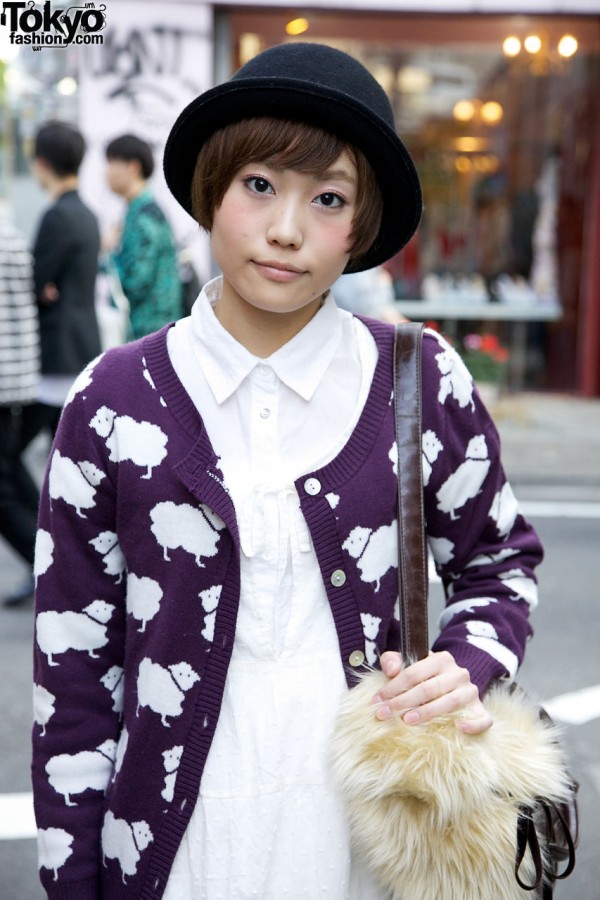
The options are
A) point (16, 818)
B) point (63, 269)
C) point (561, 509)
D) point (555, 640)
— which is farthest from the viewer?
point (561, 509)

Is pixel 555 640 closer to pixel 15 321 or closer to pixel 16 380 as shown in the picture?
pixel 16 380

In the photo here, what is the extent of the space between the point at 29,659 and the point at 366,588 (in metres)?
3.28

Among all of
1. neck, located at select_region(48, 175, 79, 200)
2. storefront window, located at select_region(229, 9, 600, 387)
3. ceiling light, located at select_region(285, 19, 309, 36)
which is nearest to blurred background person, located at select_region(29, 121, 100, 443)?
neck, located at select_region(48, 175, 79, 200)

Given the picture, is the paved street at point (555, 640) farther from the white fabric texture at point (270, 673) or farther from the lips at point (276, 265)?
the lips at point (276, 265)

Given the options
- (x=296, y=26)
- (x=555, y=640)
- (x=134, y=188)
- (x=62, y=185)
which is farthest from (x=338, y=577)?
(x=296, y=26)

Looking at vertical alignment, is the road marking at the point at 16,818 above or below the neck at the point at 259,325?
below

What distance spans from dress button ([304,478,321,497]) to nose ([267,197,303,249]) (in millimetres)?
304

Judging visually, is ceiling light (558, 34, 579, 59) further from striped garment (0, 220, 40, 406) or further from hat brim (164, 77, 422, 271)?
hat brim (164, 77, 422, 271)

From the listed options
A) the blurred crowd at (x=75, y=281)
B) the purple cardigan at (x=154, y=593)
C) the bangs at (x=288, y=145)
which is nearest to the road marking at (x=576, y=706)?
the blurred crowd at (x=75, y=281)

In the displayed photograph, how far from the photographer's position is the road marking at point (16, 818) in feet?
10.4

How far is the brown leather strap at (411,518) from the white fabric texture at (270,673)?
9 centimetres

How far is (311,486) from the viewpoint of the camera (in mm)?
1439

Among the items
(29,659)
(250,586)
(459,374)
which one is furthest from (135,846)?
(29,659)

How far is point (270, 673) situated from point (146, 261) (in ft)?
13.1
